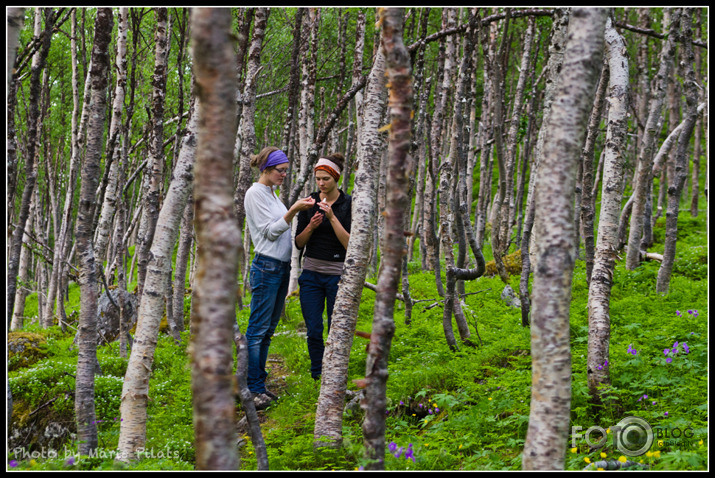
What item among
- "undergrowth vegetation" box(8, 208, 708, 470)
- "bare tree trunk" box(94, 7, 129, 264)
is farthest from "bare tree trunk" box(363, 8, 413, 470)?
"bare tree trunk" box(94, 7, 129, 264)

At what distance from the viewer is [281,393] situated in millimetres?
5801

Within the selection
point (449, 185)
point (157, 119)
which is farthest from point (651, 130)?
point (157, 119)

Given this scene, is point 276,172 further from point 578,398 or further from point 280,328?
point 280,328

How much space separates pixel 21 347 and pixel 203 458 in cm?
818

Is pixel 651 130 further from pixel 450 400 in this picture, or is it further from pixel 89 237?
pixel 89 237

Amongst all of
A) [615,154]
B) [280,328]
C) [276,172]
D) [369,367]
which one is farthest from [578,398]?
[280,328]

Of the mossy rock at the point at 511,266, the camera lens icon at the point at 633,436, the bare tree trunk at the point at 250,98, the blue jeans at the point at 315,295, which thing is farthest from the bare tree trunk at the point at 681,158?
the bare tree trunk at the point at 250,98

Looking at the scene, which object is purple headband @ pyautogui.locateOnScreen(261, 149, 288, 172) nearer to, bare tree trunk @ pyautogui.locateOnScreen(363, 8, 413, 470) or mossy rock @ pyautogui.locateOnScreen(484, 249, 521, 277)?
bare tree trunk @ pyautogui.locateOnScreen(363, 8, 413, 470)

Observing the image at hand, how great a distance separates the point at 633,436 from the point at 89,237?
4.26 metres

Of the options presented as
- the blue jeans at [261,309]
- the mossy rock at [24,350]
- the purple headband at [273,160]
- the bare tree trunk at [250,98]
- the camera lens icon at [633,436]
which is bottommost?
the mossy rock at [24,350]

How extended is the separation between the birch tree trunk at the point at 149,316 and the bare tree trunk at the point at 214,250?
1.99 meters

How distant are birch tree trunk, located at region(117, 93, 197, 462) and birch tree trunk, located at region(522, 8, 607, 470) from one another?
252 centimetres

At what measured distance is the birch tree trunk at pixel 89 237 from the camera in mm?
3965

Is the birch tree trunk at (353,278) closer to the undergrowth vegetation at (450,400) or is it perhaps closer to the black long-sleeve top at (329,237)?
the undergrowth vegetation at (450,400)
